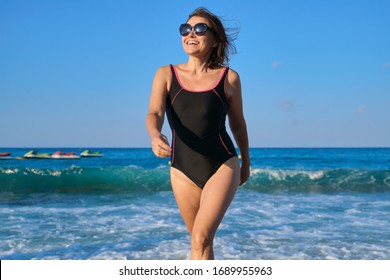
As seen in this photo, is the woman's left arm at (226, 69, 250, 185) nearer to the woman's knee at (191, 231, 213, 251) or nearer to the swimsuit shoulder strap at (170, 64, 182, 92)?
the swimsuit shoulder strap at (170, 64, 182, 92)

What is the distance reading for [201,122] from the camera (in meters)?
3.17

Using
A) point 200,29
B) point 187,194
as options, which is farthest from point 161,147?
point 200,29

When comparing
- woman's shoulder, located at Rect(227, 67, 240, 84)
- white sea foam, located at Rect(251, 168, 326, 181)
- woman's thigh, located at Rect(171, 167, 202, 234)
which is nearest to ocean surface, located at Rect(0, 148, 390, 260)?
woman's thigh, located at Rect(171, 167, 202, 234)

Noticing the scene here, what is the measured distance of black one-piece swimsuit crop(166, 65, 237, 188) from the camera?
316 centimetres

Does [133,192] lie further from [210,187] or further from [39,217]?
[210,187]

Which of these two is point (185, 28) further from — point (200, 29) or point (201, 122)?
point (201, 122)

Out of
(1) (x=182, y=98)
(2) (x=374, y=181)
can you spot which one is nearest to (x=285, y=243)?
(1) (x=182, y=98)

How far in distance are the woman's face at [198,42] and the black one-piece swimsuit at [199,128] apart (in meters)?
0.21

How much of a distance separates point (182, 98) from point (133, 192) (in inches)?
547

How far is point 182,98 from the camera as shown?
317 cm

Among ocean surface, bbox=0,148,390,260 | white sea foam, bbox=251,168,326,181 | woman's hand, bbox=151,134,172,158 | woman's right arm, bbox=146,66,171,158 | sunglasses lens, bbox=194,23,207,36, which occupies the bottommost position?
white sea foam, bbox=251,168,326,181

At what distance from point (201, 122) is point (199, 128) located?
0.05 metres

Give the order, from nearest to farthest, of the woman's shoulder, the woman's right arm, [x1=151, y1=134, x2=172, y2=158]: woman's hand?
[x1=151, y1=134, x2=172, y2=158]: woman's hand, the woman's right arm, the woman's shoulder
